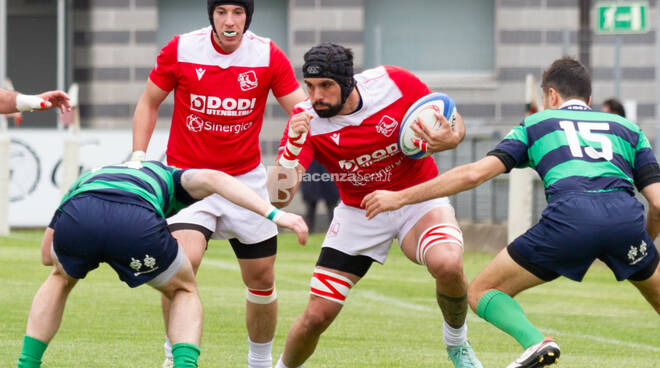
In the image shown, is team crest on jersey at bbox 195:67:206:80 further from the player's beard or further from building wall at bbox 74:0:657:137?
building wall at bbox 74:0:657:137

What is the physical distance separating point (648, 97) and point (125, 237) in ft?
63.1

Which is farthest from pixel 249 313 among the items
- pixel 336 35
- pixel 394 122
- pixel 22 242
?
pixel 336 35

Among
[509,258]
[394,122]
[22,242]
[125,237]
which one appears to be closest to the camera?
[125,237]

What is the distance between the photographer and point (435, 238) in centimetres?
718

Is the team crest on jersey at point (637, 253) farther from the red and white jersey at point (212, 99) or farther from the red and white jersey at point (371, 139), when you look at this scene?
the red and white jersey at point (212, 99)

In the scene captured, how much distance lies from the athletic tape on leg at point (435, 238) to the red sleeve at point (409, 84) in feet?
2.66

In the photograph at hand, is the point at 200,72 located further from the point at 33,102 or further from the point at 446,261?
the point at 446,261

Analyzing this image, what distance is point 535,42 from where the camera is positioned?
23359 mm

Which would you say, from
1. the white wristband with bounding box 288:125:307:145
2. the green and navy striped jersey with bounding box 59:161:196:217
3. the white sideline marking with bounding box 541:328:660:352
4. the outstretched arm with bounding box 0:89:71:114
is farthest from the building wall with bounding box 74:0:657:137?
the green and navy striped jersey with bounding box 59:161:196:217

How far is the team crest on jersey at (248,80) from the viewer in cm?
777

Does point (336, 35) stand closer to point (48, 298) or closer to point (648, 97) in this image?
point (648, 97)

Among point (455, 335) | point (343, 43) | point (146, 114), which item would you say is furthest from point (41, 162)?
point (455, 335)

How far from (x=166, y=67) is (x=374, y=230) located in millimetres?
1710

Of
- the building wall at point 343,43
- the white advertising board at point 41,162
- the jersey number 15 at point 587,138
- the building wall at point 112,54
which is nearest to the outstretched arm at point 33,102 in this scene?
the jersey number 15 at point 587,138
